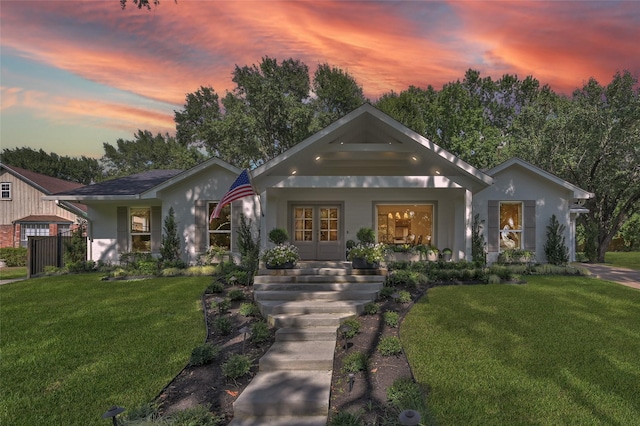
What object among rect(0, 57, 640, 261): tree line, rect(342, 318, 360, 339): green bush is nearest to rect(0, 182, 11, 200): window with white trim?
rect(0, 57, 640, 261): tree line

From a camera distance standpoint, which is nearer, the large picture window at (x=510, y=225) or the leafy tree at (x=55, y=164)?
the large picture window at (x=510, y=225)

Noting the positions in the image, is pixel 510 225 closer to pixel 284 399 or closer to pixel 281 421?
pixel 284 399

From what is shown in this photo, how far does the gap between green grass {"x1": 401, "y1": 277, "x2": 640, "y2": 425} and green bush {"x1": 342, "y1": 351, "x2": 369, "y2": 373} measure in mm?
662

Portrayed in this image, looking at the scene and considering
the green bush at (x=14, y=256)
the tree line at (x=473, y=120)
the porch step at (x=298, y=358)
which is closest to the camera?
the porch step at (x=298, y=358)

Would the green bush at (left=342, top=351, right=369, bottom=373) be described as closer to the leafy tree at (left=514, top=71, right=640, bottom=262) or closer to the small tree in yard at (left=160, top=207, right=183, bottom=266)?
the small tree in yard at (left=160, top=207, right=183, bottom=266)

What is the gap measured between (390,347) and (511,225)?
32.8 ft

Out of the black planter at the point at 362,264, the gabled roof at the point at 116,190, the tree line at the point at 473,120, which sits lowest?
the black planter at the point at 362,264

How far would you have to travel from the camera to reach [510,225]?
510 inches

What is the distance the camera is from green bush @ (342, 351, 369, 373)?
4.62 m

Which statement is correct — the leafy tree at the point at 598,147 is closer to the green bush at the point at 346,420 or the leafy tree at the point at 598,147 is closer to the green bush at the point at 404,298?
the green bush at the point at 404,298

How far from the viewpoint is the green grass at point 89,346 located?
3.89 metres

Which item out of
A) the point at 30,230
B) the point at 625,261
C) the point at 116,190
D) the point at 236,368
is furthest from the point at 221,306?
the point at 30,230

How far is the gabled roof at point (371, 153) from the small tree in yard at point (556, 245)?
4387 mm

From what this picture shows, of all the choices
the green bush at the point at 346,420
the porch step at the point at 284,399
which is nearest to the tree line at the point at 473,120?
the porch step at the point at 284,399
